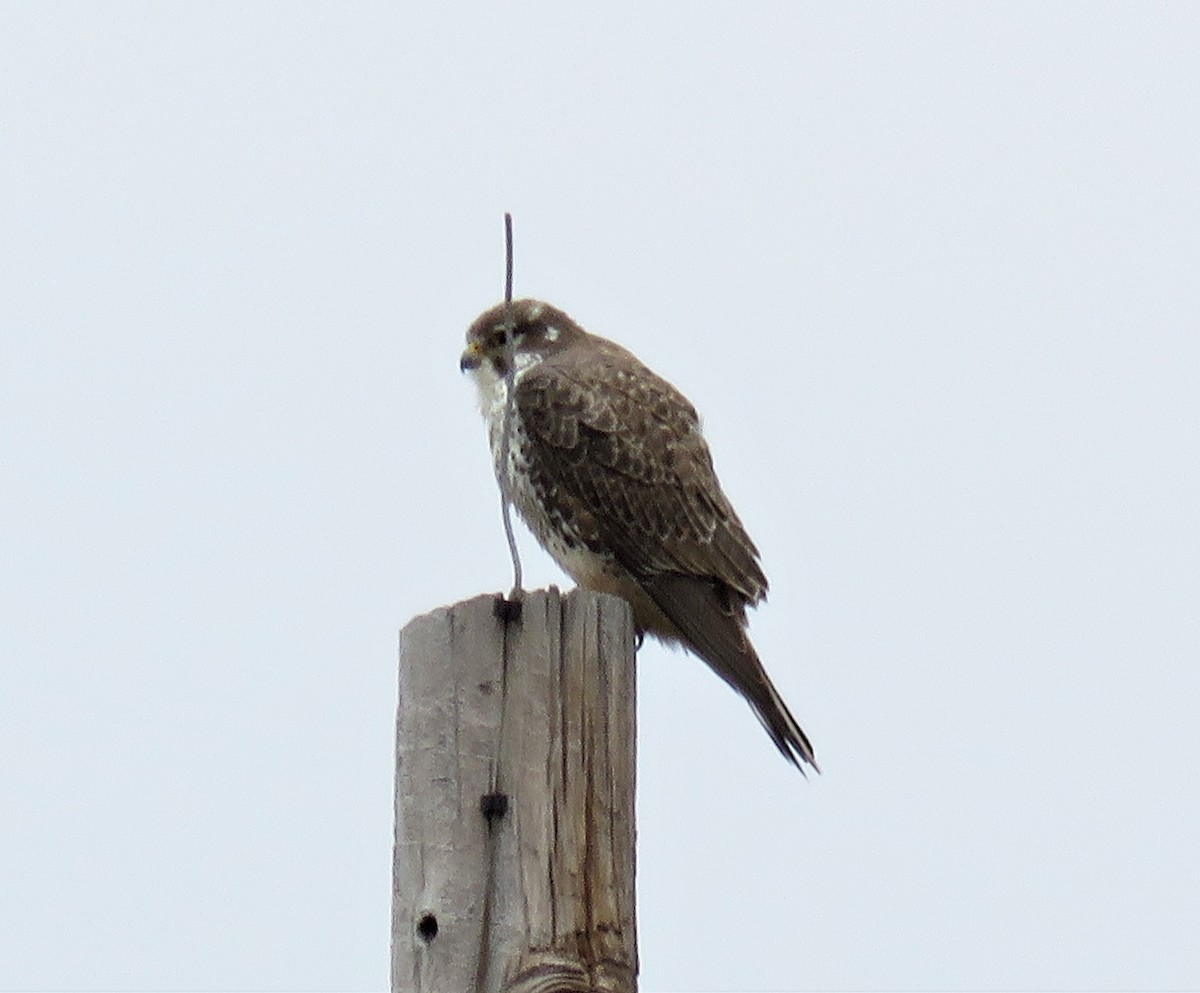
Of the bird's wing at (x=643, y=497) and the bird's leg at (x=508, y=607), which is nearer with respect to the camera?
the bird's leg at (x=508, y=607)

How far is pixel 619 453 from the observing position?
5.56m

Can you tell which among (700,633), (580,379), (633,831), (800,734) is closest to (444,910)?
(633,831)

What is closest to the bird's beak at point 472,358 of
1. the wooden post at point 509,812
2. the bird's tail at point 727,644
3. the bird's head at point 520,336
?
the bird's head at point 520,336

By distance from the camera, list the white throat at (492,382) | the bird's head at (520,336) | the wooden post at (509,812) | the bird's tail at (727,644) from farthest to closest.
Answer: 1. the bird's head at (520,336)
2. the white throat at (492,382)
3. the bird's tail at (727,644)
4. the wooden post at (509,812)

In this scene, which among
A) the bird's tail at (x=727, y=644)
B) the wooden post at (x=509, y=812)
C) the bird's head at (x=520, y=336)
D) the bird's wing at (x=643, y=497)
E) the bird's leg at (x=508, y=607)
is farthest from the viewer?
the bird's head at (x=520, y=336)

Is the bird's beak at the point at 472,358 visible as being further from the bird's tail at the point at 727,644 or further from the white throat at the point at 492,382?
the bird's tail at the point at 727,644

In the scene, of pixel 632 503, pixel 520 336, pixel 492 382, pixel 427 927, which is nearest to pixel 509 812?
pixel 427 927

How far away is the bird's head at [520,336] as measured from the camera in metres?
6.14

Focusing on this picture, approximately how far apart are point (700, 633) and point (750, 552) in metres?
0.36

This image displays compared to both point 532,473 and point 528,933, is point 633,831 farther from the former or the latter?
point 532,473

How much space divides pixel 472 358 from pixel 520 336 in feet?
0.72

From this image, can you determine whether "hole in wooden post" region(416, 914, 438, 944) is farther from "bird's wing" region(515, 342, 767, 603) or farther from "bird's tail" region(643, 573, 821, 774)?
"bird's wing" region(515, 342, 767, 603)

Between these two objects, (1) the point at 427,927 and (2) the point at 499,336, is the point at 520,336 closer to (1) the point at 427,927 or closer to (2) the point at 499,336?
(2) the point at 499,336

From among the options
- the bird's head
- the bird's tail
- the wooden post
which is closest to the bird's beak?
the bird's head
